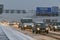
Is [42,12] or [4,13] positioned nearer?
[42,12]

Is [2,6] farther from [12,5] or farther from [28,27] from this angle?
[28,27]

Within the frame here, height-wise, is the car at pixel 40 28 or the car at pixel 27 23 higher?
the car at pixel 40 28

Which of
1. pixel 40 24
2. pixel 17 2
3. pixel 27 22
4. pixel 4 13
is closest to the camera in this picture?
pixel 40 24

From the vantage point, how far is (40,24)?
1387 inches

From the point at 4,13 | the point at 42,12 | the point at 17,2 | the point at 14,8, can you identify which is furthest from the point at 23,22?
the point at 17,2

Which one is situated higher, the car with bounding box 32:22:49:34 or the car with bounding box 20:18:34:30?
the car with bounding box 32:22:49:34

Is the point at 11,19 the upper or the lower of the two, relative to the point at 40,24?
lower

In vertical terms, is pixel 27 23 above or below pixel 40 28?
below

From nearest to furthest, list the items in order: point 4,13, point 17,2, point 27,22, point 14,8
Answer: point 27,22
point 4,13
point 14,8
point 17,2

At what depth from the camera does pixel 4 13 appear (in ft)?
331

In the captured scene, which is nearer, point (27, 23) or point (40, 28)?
point (40, 28)

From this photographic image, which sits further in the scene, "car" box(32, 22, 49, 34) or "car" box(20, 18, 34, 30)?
"car" box(20, 18, 34, 30)

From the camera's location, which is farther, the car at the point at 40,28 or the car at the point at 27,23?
the car at the point at 27,23

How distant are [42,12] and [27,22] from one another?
3768cm
